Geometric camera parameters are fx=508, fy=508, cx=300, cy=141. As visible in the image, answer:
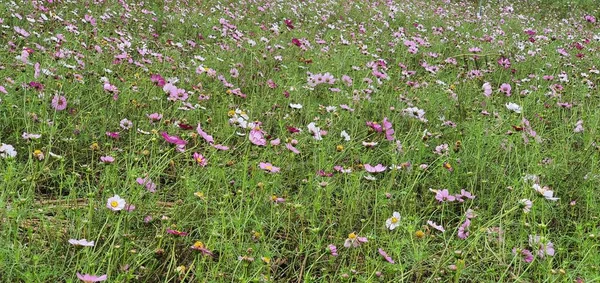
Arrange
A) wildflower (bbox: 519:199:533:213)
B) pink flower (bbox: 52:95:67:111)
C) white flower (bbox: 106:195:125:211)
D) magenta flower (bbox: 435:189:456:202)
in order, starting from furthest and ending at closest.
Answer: pink flower (bbox: 52:95:67:111), magenta flower (bbox: 435:189:456:202), wildflower (bbox: 519:199:533:213), white flower (bbox: 106:195:125:211)

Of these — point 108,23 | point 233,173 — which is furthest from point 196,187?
point 108,23

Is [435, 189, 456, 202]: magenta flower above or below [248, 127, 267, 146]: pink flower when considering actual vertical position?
below

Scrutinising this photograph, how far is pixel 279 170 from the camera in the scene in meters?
1.71

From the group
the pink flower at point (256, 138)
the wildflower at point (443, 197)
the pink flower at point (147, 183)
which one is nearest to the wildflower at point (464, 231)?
the wildflower at point (443, 197)

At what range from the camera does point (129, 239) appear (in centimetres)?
127

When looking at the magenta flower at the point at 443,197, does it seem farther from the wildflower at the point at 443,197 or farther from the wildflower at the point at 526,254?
the wildflower at the point at 526,254

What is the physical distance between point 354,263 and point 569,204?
3.04 ft

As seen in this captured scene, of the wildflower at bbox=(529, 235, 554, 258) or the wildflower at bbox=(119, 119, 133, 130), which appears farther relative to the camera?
the wildflower at bbox=(119, 119, 133, 130)

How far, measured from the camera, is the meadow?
1310mm

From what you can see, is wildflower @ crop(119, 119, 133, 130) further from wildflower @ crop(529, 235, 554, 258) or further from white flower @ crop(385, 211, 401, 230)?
wildflower @ crop(529, 235, 554, 258)

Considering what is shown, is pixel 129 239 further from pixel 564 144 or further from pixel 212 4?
pixel 212 4

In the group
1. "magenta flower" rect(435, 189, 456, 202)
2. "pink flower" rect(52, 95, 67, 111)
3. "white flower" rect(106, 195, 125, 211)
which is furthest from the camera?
"pink flower" rect(52, 95, 67, 111)

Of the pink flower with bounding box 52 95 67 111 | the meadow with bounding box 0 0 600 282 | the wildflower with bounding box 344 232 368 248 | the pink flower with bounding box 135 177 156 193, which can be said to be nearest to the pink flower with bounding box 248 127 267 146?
the meadow with bounding box 0 0 600 282

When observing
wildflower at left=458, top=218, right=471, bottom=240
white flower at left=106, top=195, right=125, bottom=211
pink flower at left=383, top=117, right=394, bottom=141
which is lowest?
pink flower at left=383, top=117, right=394, bottom=141
